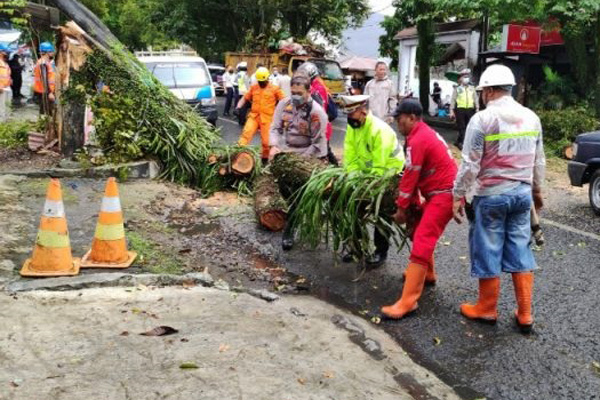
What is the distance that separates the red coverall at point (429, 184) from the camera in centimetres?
450

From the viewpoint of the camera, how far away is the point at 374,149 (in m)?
5.45

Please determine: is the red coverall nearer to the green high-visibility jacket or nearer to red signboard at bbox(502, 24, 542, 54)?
the green high-visibility jacket

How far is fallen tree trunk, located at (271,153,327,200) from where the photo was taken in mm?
6066

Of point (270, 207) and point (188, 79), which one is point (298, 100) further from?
point (188, 79)

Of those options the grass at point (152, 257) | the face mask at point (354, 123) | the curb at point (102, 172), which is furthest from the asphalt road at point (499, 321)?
the curb at point (102, 172)

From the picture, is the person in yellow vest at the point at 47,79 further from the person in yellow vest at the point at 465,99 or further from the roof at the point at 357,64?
the roof at the point at 357,64

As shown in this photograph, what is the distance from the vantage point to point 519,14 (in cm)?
1523

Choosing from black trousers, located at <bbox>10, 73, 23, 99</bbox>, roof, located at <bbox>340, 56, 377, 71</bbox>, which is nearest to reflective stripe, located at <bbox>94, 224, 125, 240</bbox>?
black trousers, located at <bbox>10, 73, 23, 99</bbox>

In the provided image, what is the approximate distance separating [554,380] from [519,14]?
1343 cm

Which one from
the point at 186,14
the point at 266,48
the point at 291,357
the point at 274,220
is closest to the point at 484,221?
the point at 291,357

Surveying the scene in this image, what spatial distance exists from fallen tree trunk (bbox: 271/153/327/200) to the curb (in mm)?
2852

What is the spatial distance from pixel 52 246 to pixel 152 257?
39.5 inches

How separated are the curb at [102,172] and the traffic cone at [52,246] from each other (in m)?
3.66

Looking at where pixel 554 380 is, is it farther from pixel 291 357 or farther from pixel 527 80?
pixel 527 80
